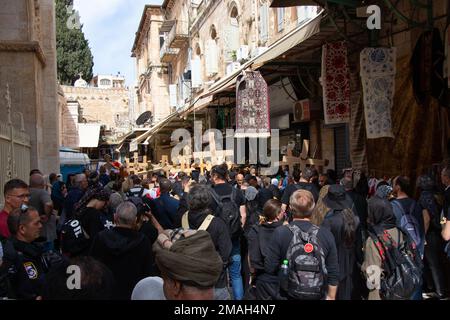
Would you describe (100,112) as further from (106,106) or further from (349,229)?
(349,229)

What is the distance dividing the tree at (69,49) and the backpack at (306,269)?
42.4m

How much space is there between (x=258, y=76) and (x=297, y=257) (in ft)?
26.7

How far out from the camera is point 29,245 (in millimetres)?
3689

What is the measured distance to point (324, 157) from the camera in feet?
43.8

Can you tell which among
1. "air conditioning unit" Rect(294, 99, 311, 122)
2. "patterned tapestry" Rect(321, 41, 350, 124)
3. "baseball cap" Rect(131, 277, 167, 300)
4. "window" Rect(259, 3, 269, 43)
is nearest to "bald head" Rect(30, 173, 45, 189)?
"baseball cap" Rect(131, 277, 167, 300)

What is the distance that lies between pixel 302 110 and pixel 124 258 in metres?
9.63

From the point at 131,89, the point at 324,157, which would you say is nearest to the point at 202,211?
the point at 324,157

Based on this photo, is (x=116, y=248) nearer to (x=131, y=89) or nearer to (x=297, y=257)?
(x=297, y=257)

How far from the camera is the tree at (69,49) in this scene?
4403 cm

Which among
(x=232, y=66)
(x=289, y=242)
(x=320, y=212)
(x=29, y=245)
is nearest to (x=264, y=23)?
(x=232, y=66)

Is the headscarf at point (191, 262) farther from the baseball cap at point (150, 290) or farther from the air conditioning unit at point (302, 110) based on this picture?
the air conditioning unit at point (302, 110)

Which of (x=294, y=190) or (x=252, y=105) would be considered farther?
(x=252, y=105)

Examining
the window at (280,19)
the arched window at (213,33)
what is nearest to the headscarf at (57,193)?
the window at (280,19)

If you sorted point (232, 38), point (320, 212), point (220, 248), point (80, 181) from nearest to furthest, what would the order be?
point (220, 248), point (320, 212), point (80, 181), point (232, 38)
